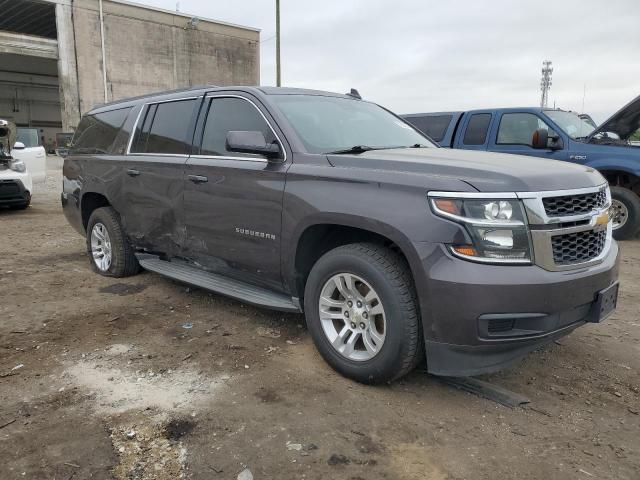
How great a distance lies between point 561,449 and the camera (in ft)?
8.39

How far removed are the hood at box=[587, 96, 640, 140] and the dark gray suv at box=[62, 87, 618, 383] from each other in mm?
4219

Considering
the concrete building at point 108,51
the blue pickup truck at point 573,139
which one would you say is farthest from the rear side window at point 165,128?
the concrete building at point 108,51

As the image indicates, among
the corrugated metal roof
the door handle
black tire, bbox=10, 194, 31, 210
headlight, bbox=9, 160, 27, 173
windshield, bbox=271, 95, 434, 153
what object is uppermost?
the corrugated metal roof

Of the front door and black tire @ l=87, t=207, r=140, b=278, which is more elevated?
the front door

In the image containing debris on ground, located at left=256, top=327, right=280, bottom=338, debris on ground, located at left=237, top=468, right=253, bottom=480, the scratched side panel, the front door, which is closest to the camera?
debris on ground, located at left=237, top=468, right=253, bottom=480

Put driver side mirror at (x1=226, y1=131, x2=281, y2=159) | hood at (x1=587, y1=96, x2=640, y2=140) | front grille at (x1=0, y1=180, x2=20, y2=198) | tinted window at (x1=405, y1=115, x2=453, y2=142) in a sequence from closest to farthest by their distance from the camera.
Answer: driver side mirror at (x1=226, y1=131, x2=281, y2=159), hood at (x1=587, y1=96, x2=640, y2=140), tinted window at (x1=405, y1=115, x2=453, y2=142), front grille at (x1=0, y1=180, x2=20, y2=198)

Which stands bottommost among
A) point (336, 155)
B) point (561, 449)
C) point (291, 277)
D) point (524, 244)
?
point (561, 449)

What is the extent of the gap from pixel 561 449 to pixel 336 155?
2061 mm

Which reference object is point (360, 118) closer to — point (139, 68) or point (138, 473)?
point (138, 473)

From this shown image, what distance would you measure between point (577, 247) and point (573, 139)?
18.8ft

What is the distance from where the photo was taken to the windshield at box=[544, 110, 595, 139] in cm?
808

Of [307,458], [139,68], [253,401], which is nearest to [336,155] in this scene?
[253,401]

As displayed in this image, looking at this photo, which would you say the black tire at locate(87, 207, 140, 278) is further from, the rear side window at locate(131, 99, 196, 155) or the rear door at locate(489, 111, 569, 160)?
the rear door at locate(489, 111, 569, 160)

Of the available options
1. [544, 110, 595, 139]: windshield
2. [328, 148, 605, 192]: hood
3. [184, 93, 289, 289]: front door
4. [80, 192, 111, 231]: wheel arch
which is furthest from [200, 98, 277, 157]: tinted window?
[544, 110, 595, 139]: windshield
